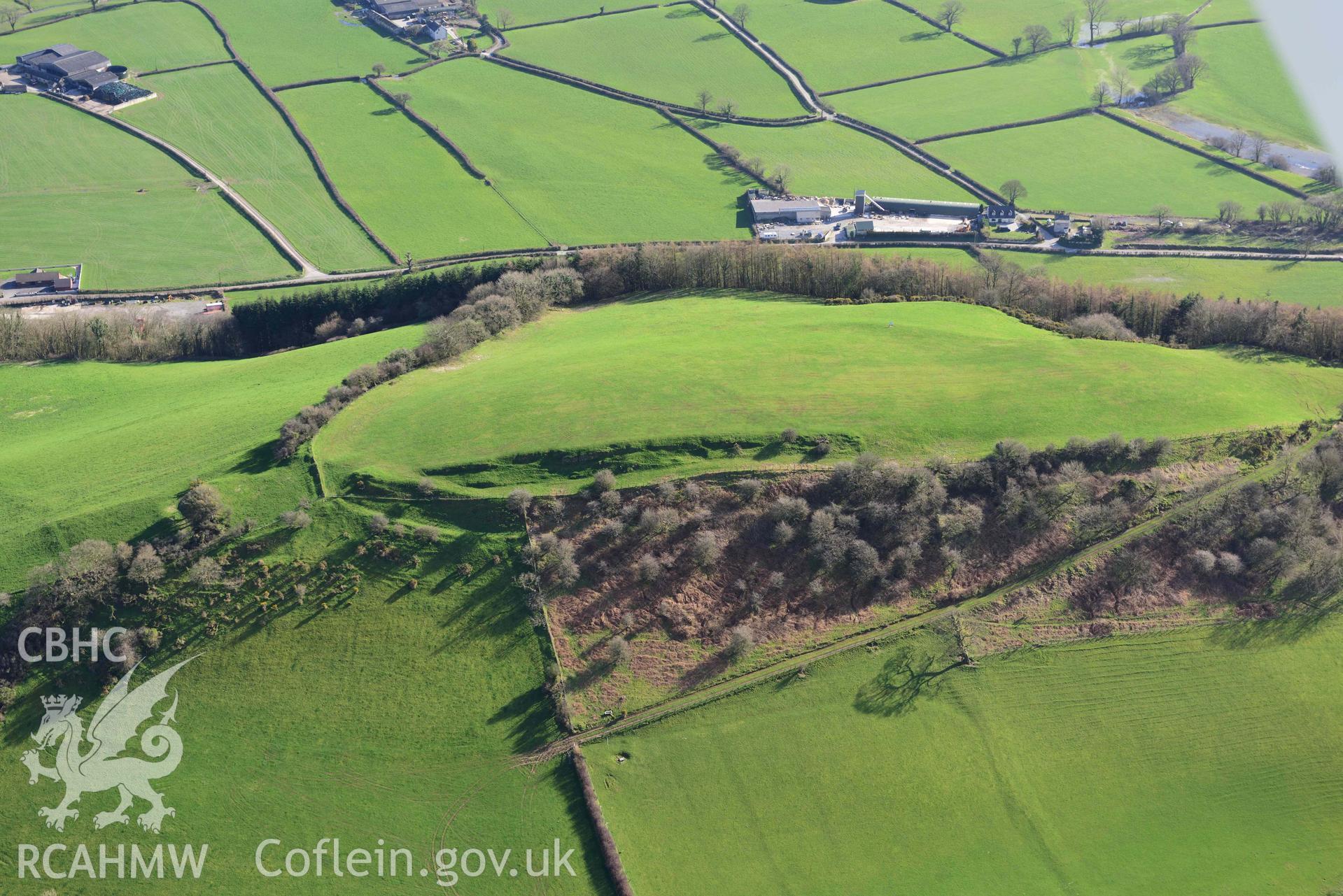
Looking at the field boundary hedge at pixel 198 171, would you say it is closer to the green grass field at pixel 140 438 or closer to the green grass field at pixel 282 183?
the green grass field at pixel 282 183

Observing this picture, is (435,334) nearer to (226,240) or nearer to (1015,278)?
(226,240)

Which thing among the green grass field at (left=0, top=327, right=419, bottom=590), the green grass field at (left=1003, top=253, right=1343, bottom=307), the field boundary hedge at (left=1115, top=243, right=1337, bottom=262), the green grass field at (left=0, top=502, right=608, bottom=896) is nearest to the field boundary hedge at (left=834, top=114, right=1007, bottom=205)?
the green grass field at (left=1003, top=253, right=1343, bottom=307)

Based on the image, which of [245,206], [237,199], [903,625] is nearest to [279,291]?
[245,206]

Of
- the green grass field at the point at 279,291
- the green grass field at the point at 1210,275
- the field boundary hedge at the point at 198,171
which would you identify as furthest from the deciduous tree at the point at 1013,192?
the field boundary hedge at the point at 198,171

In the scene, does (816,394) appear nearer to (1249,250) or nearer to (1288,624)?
(1288,624)

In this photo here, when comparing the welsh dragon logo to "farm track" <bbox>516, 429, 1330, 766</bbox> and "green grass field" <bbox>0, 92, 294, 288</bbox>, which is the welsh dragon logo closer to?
"farm track" <bbox>516, 429, 1330, 766</bbox>

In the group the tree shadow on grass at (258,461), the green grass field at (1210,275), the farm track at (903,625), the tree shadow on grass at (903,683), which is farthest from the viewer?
the green grass field at (1210,275)
